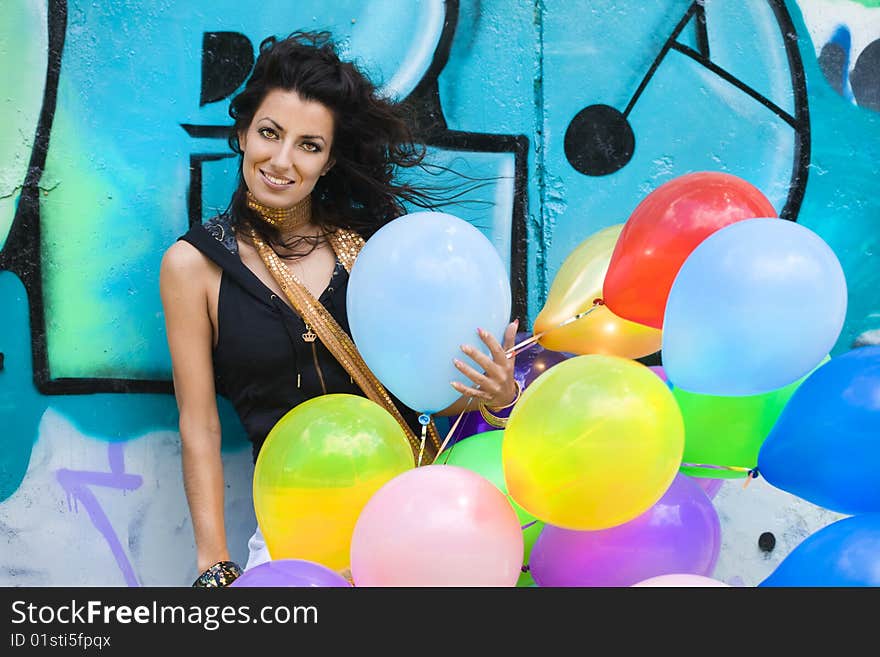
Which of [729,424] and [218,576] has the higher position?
[729,424]

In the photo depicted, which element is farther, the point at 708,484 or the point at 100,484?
the point at 100,484

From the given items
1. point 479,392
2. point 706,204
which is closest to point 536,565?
point 479,392

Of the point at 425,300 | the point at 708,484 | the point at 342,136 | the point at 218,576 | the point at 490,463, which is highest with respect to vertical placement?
the point at 342,136

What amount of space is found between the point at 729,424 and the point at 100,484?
65.9 inches

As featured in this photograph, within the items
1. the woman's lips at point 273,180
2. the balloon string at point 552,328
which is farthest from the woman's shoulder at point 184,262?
the balloon string at point 552,328

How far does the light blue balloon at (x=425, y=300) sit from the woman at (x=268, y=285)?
0.40 meters

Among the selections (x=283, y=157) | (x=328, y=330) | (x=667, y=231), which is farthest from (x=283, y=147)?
(x=667, y=231)

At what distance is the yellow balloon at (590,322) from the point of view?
207cm

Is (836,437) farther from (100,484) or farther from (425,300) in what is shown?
(100,484)

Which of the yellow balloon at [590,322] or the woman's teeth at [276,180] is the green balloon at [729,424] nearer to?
the yellow balloon at [590,322]

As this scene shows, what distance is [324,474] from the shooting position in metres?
1.77
